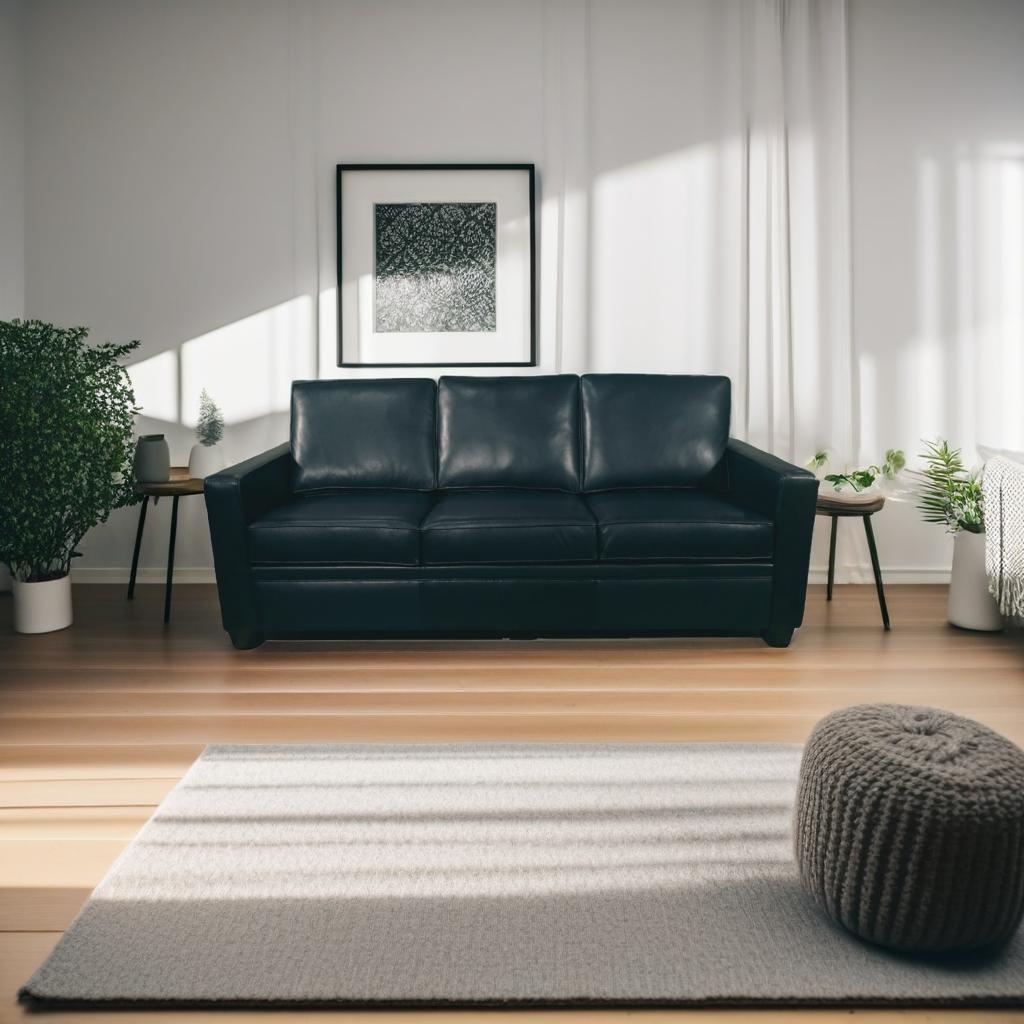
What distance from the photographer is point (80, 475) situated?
11.9ft

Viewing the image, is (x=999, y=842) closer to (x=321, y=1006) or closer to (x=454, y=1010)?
(x=454, y=1010)

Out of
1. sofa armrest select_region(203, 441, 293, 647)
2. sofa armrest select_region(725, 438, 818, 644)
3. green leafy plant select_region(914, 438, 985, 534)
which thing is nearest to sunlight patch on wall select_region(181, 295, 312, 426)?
sofa armrest select_region(203, 441, 293, 647)

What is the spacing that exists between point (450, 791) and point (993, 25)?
13.9ft

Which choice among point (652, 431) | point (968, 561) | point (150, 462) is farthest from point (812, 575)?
point (150, 462)

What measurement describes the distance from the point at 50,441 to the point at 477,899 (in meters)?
2.50

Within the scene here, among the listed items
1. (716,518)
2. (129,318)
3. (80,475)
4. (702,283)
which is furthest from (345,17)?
(716,518)

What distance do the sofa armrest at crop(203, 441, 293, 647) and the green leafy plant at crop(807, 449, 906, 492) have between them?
2.27 m

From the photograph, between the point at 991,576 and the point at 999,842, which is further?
the point at 991,576

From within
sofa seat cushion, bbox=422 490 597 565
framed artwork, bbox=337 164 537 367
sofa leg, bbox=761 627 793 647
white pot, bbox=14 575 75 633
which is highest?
framed artwork, bbox=337 164 537 367

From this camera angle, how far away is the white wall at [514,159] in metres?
4.49

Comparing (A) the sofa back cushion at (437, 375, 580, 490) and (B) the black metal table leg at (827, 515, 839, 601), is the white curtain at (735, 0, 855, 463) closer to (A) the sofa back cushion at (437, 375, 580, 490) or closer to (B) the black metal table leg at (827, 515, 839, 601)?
(B) the black metal table leg at (827, 515, 839, 601)

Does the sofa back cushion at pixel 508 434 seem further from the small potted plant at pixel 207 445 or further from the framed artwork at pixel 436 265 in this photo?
the small potted plant at pixel 207 445

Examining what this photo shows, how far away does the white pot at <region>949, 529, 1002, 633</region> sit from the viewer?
147 inches

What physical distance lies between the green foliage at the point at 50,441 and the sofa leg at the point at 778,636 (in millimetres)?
2486
